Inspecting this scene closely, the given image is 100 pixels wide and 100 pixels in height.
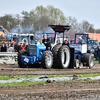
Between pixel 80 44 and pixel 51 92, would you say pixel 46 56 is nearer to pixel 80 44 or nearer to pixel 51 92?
pixel 80 44

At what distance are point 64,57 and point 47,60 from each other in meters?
1.40

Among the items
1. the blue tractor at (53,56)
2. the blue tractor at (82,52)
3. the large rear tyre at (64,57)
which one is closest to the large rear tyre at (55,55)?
the blue tractor at (53,56)

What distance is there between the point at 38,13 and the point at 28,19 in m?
2.03

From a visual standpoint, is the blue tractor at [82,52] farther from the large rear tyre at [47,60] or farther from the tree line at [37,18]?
the tree line at [37,18]

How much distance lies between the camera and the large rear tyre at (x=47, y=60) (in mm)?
13125

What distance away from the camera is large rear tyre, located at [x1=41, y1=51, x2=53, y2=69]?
13.1 m

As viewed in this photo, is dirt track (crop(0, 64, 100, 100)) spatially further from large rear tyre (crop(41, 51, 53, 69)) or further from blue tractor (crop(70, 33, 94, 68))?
blue tractor (crop(70, 33, 94, 68))

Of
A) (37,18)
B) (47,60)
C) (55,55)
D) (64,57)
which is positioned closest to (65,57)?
(64,57)

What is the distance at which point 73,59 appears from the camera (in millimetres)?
14531

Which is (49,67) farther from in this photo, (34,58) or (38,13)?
(38,13)

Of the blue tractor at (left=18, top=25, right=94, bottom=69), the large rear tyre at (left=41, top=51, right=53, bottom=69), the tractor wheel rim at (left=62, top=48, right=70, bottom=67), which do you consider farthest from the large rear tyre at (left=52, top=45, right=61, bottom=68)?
the tractor wheel rim at (left=62, top=48, right=70, bottom=67)

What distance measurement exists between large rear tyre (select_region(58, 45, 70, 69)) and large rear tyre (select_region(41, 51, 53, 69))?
50cm

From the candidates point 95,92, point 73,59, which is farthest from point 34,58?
point 95,92

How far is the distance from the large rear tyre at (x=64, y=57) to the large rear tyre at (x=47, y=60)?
50cm
